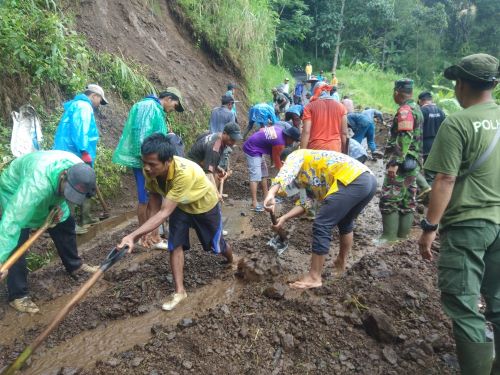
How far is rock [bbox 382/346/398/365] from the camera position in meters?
2.66

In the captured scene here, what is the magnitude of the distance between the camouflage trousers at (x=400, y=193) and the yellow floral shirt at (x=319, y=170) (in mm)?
1445

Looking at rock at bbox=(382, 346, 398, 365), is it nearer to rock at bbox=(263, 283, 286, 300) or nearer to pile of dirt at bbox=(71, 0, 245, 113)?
rock at bbox=(263, 283, 286, 300)

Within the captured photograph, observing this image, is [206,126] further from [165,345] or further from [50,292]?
[165,345]

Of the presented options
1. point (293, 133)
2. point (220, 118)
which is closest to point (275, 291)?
point (293, 133)

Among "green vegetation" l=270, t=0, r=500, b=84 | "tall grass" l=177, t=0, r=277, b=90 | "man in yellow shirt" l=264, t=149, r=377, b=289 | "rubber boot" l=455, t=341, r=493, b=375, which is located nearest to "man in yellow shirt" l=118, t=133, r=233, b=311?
"man in yellow shirt" l=264, t=149, r=377, b=289

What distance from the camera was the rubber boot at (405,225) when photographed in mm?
4865

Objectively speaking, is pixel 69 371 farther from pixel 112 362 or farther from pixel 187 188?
pixel 187 188

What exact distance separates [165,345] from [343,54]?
3024 centimetres

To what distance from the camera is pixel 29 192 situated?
2.88 meters

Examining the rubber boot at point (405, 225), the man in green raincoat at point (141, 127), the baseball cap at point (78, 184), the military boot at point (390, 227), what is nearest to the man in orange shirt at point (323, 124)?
the military boot at point (390, 227)

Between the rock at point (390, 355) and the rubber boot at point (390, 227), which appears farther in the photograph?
the rubber boot at point (390, 227)

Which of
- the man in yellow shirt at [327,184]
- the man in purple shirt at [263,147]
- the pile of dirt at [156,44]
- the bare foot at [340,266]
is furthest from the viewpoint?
the pile of dirt at [156,44]

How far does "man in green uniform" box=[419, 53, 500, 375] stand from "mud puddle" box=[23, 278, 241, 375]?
2062 mm

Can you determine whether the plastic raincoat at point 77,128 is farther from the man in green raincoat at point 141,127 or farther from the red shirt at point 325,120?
the red shirt at point 325,120
